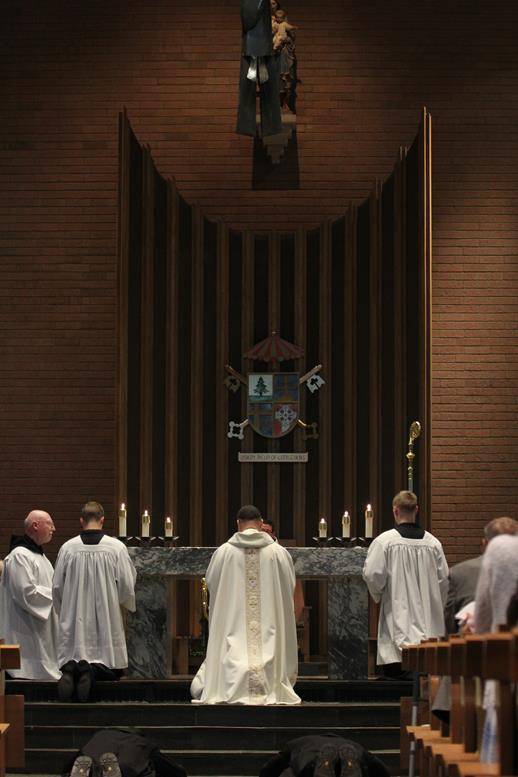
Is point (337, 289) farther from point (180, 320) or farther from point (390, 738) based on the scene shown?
point (390, 738)

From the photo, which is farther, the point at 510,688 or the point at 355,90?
the point at 355,90

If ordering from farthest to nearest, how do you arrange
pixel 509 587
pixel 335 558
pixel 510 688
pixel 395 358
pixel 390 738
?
pixel 395 358, pixel 335 558, pixel 390 738, pixel 509 587, pixel 510 688

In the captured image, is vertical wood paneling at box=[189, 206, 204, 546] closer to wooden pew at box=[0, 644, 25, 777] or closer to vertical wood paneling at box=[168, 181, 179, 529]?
vertical wood paneling at box=[168, 181, 179, 529]

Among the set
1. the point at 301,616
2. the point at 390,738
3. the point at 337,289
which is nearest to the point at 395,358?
the point at 337,289

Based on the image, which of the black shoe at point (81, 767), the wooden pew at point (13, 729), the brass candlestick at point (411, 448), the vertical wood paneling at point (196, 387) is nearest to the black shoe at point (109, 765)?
the black shoe at point (81, 767)

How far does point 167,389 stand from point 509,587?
31.3ft

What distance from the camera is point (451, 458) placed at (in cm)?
1426

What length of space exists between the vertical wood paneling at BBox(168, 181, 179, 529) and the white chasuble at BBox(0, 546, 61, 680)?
110 inches

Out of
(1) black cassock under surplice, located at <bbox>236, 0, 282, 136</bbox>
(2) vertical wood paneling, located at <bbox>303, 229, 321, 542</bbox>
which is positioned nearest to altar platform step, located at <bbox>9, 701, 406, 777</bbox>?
(2) vertical wood paneling, located at <bbox>303, 229, 321, 542</bbox>

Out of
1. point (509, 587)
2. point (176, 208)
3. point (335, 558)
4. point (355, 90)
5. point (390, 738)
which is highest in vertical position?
point (355, 90)

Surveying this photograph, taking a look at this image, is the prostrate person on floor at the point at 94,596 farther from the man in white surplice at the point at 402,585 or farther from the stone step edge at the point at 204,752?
the man in white surplice at the point at 402,585

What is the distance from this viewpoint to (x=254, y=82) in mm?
14102

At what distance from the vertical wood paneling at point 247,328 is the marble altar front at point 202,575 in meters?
2.96

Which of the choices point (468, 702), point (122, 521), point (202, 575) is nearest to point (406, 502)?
point (202, 575)
